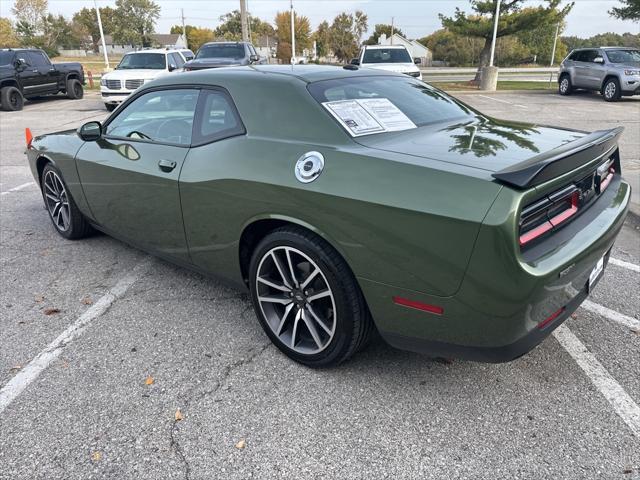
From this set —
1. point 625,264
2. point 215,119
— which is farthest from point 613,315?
point 215,119

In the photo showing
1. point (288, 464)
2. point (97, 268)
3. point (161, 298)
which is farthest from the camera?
point (97, 268)

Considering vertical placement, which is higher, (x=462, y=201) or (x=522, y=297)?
(x=462, y=201)

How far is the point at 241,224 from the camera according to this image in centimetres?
279

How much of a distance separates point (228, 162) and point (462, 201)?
1.39 metres

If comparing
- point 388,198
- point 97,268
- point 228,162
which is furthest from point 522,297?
point 97,268

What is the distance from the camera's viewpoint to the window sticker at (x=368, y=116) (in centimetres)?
264

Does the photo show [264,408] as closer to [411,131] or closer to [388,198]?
[388,198]

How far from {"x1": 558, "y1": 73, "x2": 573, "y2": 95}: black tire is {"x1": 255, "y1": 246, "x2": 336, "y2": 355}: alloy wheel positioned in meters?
19.1

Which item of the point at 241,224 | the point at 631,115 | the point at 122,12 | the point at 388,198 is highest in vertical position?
the point at 122,12

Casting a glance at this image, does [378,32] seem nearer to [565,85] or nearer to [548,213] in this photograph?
[565,85]

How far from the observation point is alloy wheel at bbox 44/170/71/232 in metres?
4.52

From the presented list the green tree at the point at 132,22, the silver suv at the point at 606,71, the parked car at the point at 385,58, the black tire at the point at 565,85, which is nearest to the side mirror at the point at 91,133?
the parked car at the point at 385,58

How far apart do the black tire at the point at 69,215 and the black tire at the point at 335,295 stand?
248 cm

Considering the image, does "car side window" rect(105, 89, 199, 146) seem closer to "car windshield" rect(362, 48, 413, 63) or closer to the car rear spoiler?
the car rear spoiler
